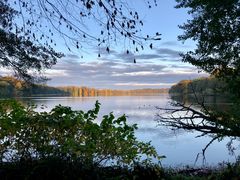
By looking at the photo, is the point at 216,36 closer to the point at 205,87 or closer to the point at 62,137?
the point at 62,137

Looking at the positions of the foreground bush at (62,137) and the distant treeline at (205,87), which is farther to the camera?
the distant treeline at (205,87)

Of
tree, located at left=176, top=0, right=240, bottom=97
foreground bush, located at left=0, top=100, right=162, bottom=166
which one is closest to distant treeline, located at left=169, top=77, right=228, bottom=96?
tree, located at left=176, top=0, right=240, bottom=97

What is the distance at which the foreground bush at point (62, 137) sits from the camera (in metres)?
5.66

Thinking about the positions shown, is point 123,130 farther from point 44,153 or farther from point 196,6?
point 196,6

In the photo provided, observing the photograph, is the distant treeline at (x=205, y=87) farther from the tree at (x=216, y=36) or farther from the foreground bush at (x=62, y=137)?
the foreground bush at (x=62, y=137)

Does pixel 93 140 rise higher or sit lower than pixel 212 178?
higher

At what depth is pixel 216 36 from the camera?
1573 centimetres

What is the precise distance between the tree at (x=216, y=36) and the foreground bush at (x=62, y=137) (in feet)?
32.4

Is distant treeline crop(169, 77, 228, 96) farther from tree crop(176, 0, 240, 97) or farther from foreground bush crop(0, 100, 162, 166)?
foreground bush crop(0, 100, 162, 166)

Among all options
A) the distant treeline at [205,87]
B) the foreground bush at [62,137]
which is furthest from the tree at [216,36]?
the foreground bush at [62,137]

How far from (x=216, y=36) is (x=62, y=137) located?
11.7 metres

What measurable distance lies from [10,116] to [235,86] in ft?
35.8

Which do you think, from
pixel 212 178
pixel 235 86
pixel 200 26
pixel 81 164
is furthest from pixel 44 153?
pixel 200 26

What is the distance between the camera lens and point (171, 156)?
23.9m
